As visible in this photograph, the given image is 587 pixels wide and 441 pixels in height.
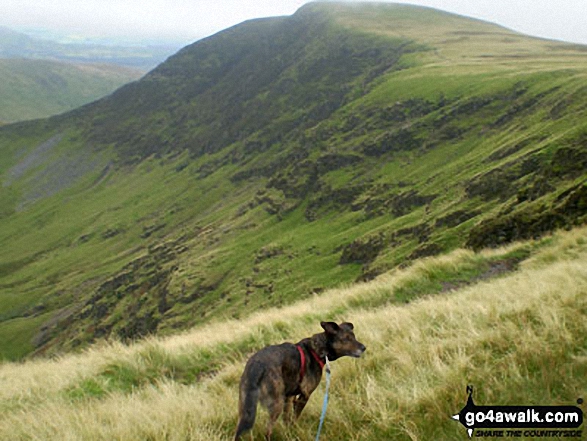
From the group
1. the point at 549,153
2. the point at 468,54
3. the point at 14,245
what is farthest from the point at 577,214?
the point at 14,245

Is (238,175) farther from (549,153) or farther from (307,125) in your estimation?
(549,153)

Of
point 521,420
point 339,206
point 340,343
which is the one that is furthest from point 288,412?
point 339,206

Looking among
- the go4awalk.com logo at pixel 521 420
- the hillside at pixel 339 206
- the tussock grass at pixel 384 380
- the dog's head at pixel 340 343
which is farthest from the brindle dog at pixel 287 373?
the hillside at pixel 339 206

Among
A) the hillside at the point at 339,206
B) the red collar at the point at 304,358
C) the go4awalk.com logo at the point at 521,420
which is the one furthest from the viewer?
the hillside at the point at 339,206

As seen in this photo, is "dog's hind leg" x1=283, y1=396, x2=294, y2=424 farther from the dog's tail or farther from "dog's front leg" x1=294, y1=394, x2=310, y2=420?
the dog's tail

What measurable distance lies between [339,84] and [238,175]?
61.5 metres

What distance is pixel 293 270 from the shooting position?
80.8m

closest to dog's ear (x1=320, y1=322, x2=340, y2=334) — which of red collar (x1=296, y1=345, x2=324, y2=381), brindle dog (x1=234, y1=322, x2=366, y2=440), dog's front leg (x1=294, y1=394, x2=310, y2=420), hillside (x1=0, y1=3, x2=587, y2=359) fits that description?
brindle dog (x1=234, y1=322, x2=366, y2=440)

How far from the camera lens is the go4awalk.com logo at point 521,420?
13.2 feet

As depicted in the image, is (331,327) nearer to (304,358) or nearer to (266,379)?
(304,358)

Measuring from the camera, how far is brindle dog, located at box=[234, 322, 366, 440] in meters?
4.64

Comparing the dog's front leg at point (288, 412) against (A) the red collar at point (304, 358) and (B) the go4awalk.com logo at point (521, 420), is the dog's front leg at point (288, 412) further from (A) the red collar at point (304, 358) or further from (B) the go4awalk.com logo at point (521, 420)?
(B) the go4awalk.com logo at point (521, 420)

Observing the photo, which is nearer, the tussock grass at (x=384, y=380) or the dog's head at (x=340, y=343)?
the tussock grass at (x=384, y=380)

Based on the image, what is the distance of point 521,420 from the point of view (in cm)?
431
